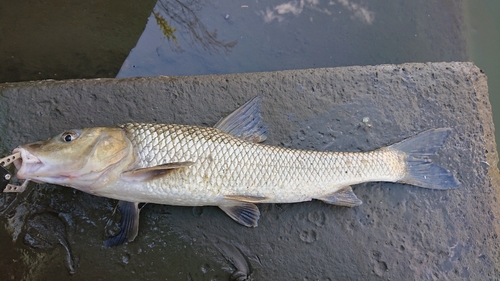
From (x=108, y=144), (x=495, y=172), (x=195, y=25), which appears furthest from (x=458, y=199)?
(x=195, y=25)

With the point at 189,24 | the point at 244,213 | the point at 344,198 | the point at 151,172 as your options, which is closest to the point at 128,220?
the point at 151,172

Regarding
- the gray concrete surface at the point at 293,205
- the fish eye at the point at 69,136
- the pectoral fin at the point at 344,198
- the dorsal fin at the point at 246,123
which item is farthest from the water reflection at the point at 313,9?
the fish eye at the point at 69,136

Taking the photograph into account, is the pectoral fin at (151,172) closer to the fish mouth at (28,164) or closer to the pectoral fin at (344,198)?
the fish mouth at (28,164)

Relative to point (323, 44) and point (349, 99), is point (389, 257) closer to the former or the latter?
point (349, 99)

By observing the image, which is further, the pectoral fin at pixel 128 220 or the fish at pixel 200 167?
the pectoral fin at pixel 128 220

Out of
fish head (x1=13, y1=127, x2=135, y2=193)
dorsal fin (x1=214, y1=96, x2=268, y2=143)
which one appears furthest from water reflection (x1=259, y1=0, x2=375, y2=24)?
fish head (x1=13, y1=127, x2=135, y2=193)
